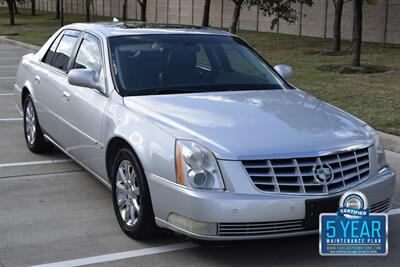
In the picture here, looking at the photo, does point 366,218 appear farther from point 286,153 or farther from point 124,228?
point 124,228

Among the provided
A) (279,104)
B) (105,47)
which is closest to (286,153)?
(279,104)

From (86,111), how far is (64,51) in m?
1.36

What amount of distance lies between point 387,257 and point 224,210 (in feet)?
4.24

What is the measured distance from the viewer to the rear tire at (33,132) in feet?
22.7

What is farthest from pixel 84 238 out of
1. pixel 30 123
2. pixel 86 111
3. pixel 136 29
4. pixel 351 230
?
pixel 30 123

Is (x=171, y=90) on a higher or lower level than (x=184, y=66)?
lower

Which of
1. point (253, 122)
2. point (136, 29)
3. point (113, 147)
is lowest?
point (113, 147)

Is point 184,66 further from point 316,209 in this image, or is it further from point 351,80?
point 351,80

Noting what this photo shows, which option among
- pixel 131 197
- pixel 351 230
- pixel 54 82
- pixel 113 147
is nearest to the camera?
pixel 351 230

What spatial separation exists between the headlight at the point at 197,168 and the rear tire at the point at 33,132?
3.37m

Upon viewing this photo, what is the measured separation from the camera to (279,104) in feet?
15.5

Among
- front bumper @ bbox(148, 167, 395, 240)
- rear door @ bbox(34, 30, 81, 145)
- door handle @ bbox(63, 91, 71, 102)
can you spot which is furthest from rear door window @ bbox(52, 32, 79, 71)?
front bumper @ bbox(148, 167, 395, 240)

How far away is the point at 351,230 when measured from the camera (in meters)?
3.72

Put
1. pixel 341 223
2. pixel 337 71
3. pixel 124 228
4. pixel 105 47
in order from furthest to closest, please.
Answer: pixel 337 71, pixel 105 47, pixel 124 228, pixel 341 223
